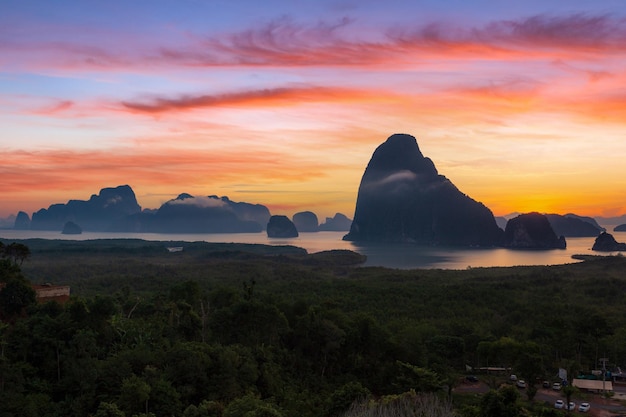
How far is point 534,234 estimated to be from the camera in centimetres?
18325

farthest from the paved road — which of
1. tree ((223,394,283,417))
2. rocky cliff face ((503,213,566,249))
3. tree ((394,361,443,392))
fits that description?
rocky cliff face ((503,213,566,249))

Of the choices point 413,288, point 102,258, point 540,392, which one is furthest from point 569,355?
point 102,258

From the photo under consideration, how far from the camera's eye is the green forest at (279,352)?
20.4m

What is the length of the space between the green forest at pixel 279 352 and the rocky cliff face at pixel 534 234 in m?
142

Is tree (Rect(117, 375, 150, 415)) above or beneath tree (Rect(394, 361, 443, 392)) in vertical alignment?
above

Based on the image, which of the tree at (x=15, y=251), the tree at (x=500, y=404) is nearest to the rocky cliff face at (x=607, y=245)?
the tree at (x=500, y=404)

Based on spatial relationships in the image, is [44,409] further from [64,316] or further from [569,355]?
[569,355]

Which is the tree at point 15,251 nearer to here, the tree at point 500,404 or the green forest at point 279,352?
the green forest at point 279,352

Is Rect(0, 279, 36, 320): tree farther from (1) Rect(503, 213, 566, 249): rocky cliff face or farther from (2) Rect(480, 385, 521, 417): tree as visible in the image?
(1) Rect(503, 213, 566, 249): rocky cliff face

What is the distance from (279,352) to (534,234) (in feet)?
565

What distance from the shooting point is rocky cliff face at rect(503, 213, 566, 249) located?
182000mm

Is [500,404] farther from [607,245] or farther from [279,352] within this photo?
[607,245]

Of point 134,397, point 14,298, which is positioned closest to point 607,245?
point 14,298

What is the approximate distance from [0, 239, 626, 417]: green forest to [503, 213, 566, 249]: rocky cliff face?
142 m
